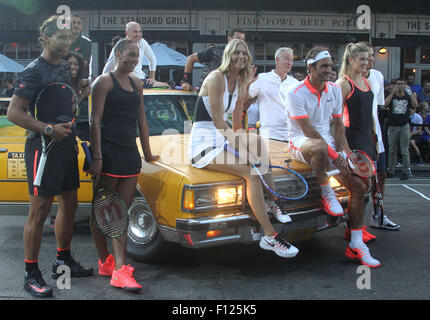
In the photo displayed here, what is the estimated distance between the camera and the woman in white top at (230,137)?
13.9ft

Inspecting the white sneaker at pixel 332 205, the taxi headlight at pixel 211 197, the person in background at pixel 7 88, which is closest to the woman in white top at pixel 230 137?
the taxi headlight at pixel 211 197

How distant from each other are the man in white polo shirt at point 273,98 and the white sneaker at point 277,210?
5.75ft

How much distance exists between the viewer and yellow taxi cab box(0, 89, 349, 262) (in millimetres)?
4137

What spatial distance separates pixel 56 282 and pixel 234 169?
1731mm

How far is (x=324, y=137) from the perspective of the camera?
16.4 feet

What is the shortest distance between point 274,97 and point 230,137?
177 cm

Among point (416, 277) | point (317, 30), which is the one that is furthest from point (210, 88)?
point (317, 30)

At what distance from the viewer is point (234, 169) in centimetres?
437

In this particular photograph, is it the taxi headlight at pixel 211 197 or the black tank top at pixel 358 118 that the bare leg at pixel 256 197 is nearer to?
the taxi headlight at pixel 211 197

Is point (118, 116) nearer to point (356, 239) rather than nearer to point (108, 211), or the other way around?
point (108, 211)

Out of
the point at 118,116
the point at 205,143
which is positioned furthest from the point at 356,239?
the point at 118,116

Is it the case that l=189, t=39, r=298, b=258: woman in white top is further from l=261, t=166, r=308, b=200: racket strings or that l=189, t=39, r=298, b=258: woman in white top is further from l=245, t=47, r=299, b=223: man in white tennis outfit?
l=245, t=47, r=299, b=223: man in white tennis outfit
